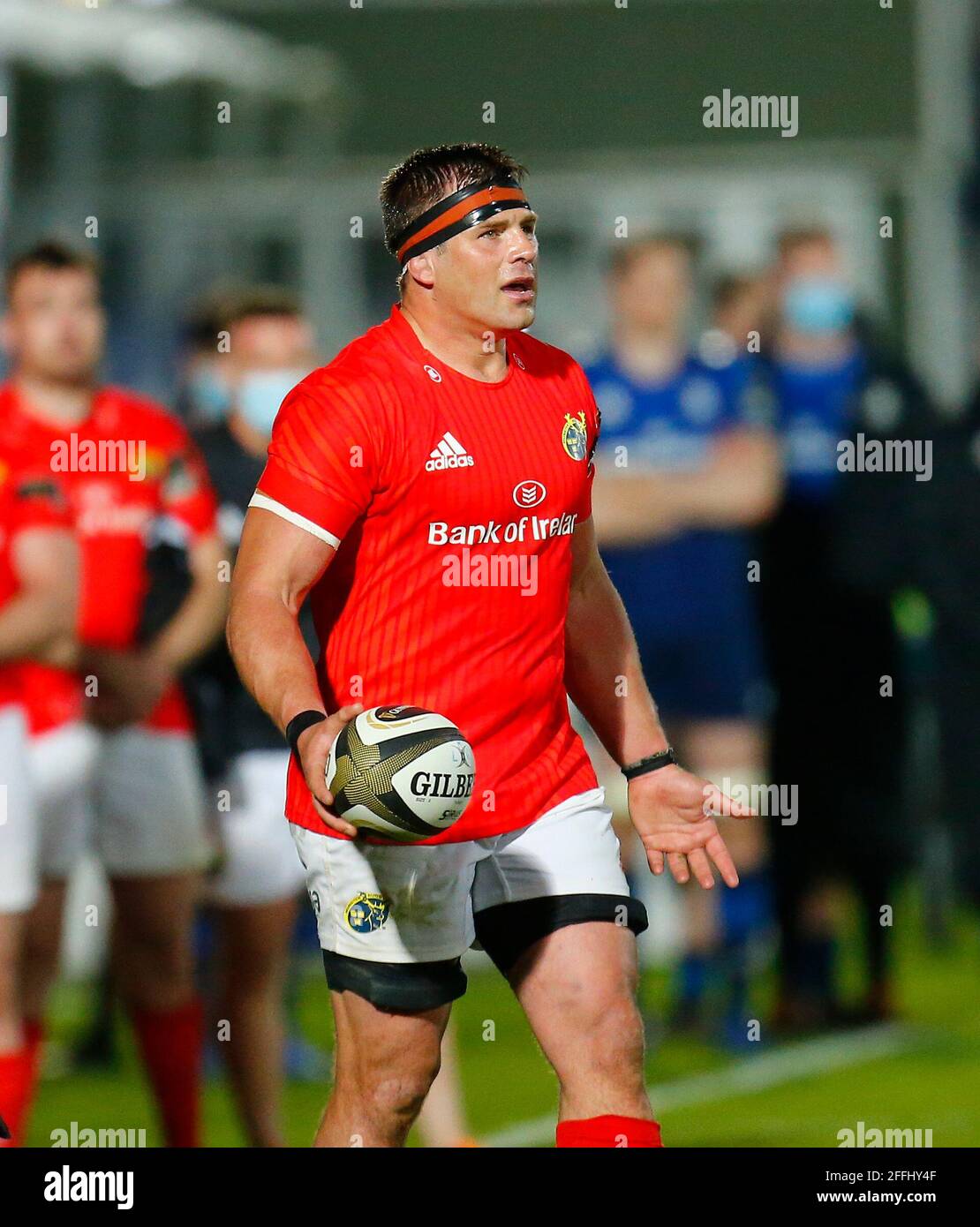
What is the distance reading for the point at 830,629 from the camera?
373 inches

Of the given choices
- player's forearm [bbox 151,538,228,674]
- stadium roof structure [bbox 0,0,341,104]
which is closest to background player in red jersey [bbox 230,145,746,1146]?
player's forearm [bbox 151,538,228,674]

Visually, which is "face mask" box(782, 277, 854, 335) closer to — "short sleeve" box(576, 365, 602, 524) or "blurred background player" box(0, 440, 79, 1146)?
"blurred background player" box(0, 440, 79, 1146)

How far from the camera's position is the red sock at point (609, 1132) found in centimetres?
434

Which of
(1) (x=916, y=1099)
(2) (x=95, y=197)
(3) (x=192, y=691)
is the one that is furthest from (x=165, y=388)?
(1) (x=916, y=1099)

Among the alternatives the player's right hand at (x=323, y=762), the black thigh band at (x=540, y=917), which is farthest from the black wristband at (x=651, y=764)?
the player's right hand at (x=323, y=762)

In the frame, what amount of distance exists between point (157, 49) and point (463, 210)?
10743 millimetres

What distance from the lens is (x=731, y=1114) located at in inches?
300

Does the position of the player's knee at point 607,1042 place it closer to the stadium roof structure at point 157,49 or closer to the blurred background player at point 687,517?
the blurred background player at point 687,517

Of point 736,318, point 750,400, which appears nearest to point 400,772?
point 750,400

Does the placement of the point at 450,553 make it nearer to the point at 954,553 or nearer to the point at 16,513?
the point at 16,513

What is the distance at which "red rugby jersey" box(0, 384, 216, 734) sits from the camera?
23.0 feet

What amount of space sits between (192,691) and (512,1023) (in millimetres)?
2926

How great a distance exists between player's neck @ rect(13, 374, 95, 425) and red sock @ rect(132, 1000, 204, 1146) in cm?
192
